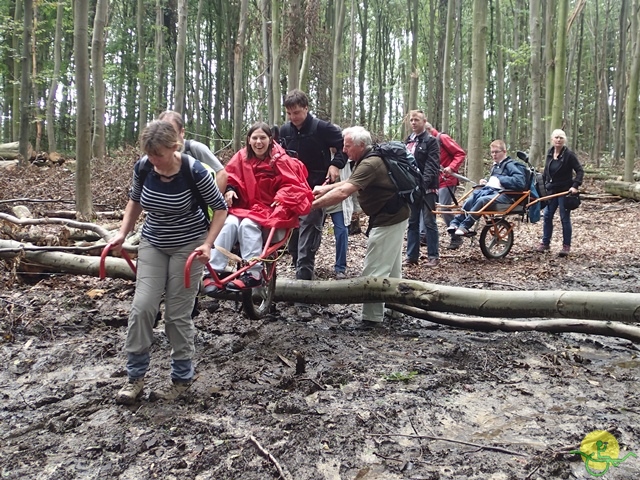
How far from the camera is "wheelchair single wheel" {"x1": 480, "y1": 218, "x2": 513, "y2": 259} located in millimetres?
8609

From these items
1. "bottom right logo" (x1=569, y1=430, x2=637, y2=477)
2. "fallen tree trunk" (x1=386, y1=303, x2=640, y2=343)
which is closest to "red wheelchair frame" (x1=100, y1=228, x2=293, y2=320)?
"fallen tree trunk" (x1=386, y1=303, x2=640, y2=343)

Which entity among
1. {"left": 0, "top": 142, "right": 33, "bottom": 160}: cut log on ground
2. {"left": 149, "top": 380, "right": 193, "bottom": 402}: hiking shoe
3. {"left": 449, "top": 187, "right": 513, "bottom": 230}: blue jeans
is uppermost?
{"left": 0, "top": 142, "right": 33, "bottom": 160}: cut log on ground

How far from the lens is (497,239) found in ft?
29.0

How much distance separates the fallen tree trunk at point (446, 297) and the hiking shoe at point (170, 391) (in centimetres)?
198

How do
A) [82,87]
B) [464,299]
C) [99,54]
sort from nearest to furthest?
[464,299] < [82,87] < [99,54]

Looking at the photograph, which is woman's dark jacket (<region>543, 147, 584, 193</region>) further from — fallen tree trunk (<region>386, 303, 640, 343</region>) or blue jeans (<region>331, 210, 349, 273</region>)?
fallen tree trunk (<region>386, 303, 640, 343</region>)

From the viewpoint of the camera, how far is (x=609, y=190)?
16047 mm

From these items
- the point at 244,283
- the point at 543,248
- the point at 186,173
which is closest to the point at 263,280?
the point at 244,283

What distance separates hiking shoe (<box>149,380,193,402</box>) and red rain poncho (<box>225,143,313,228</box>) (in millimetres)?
1694

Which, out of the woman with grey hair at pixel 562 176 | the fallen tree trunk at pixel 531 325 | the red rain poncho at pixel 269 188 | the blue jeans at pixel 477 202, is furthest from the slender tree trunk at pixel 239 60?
the fallen tree trunk at pixel 531 325

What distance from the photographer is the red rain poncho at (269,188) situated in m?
4.98

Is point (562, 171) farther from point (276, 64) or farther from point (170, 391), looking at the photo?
point (276, 64)

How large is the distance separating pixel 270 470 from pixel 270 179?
2.95m

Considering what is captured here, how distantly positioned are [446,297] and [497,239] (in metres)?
4.24
